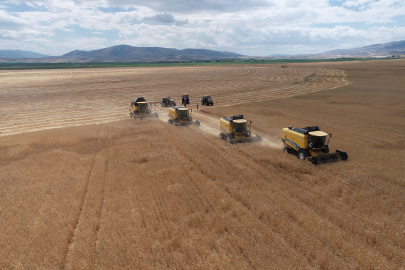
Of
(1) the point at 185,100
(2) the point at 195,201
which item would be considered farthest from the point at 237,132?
(1) the point at 185,100

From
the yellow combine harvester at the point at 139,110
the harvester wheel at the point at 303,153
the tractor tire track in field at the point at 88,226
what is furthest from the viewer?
the yellow combine harvester at the point at 139,110

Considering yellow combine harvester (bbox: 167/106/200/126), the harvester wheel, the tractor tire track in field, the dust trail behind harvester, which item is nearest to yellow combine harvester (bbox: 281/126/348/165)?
the harvester wheel

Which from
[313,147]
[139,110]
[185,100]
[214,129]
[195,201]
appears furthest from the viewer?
[185,100]

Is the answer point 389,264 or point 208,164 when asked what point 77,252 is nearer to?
point 208,164

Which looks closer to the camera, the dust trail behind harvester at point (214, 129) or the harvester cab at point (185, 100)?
the dust trail behind harvester at point (214, 129)

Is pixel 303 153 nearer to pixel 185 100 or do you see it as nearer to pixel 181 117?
pixel 181 117

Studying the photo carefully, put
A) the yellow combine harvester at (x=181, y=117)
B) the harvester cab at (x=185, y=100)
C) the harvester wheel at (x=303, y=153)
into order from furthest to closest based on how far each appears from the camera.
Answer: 1. the harvester cab at (x=185, y=100)
2. the yellow combine harvester at (x=181, y=117)
3. the harvester wheel at (x=303, y=153)

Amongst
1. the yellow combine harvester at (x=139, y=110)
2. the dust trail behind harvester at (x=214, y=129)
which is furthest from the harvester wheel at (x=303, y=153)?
the yellow combine harvester at (x=139, y=110)

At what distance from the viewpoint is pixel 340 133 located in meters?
22.8

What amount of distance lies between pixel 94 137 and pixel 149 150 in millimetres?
7344

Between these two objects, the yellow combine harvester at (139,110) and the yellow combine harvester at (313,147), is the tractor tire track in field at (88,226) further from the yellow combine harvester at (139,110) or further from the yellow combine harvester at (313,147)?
the yellow combine harvester at (139,110)

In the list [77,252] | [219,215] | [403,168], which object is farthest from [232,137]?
[77,252]

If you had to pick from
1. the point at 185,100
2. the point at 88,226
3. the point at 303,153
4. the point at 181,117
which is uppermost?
the point at 185,100

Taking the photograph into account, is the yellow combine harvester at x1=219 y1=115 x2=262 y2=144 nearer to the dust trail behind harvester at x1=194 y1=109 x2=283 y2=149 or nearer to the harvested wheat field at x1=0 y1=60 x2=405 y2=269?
the harvested wheat field at x1=0 y1=60 x2=405 y2=269
